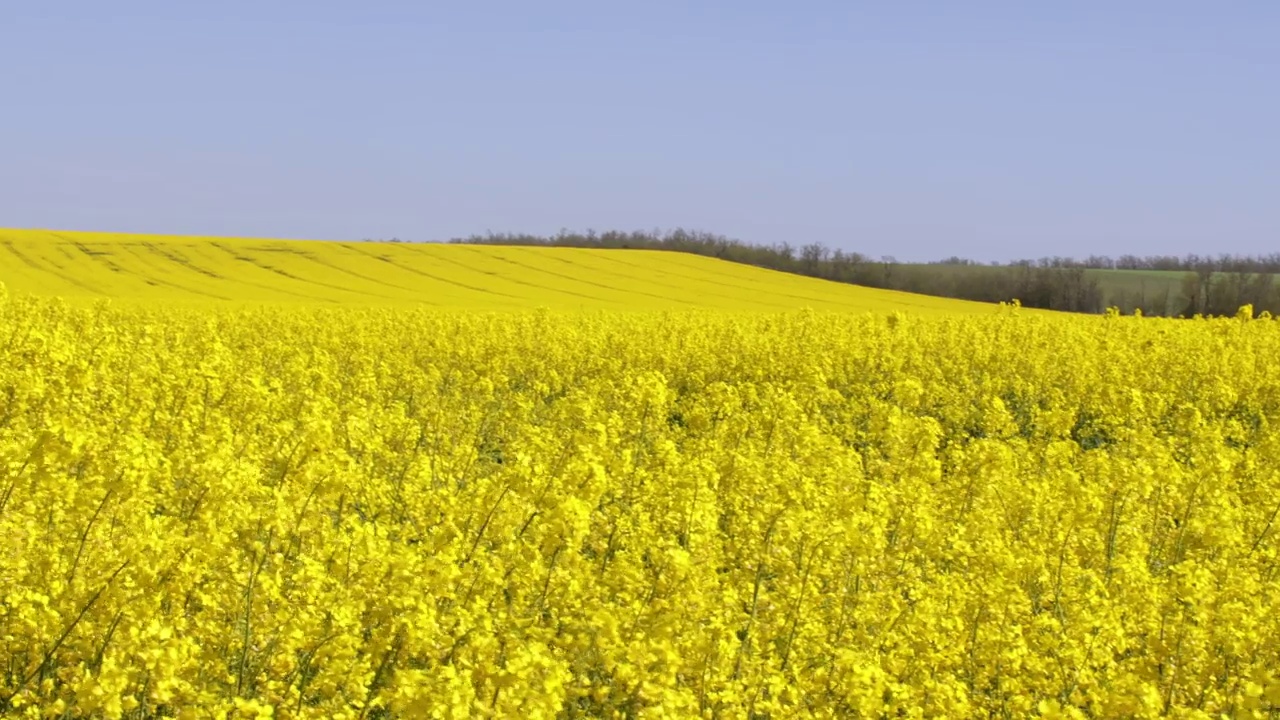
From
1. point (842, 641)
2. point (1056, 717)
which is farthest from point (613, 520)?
point (1056, 717)

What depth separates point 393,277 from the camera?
4372 cm

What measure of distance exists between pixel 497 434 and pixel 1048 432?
6621 mm

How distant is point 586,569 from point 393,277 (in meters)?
39.4

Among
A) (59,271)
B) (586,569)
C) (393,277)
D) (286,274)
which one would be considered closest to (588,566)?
(586,569)

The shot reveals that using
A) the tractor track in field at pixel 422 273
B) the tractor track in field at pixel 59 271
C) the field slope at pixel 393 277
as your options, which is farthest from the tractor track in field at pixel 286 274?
the tractor track in field at pixel 59 271

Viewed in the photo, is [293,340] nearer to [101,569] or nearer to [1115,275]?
[101,569]

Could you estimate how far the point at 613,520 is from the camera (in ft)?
22.1

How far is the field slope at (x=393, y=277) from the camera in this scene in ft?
121

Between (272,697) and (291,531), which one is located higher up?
(291,531)

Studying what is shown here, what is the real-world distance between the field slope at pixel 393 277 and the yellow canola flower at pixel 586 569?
24.7m

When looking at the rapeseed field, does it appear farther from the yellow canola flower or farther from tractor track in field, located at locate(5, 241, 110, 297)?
tractor track in field, located at locate(5, 241, 110, 297)

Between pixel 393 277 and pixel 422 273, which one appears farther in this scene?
pixel 422 273

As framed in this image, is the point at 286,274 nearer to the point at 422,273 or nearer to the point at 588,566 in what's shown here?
the point at 422,273

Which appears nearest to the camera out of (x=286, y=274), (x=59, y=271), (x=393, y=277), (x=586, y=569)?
(x=586, y=569)
